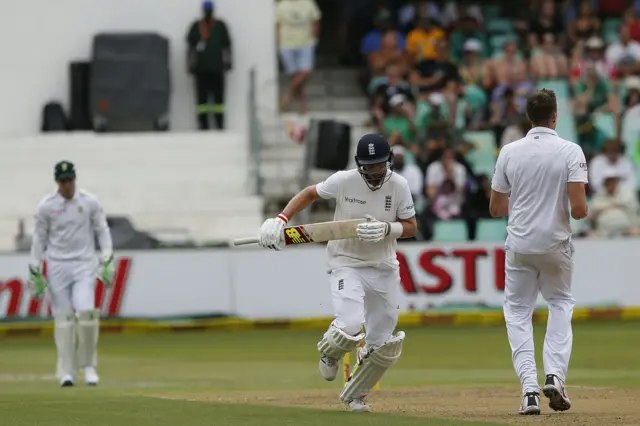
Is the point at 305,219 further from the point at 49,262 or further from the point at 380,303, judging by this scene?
the point at 380,303

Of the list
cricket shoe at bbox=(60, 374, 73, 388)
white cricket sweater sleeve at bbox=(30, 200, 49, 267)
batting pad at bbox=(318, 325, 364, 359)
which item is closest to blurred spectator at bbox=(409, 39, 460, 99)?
white cricket sweater sleeve at bbox=(30, 200, 49, 267)

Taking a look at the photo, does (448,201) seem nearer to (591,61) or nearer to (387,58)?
(387,58)

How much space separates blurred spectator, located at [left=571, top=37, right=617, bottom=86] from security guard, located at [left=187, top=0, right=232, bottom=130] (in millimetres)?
4924

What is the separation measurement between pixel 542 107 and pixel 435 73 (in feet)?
45.1

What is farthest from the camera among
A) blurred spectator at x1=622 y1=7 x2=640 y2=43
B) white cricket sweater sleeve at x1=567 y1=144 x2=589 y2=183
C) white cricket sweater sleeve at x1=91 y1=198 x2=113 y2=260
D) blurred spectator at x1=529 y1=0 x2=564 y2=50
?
blurred spectator at x1=622 y1=7 x2=640 y2=43

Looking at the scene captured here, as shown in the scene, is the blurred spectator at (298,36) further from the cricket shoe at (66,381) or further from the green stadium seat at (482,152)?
the cricket shoe at (66,381)

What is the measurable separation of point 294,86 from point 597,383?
1179cm

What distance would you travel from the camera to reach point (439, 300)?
1961cm

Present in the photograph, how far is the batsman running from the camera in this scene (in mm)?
10188

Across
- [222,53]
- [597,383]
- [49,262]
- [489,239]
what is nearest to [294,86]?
[222,53]

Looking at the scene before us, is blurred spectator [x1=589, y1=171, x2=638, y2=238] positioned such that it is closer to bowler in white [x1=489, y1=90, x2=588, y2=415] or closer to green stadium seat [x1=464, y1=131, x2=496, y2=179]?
green stadium seat [x1=464, y1=131, x2=496, y2=179]

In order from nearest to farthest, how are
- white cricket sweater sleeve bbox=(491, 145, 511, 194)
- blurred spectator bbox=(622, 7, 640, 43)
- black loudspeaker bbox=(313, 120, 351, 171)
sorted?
white cricket sweater sleeve bbox=(491, 145, 511, 194) < black loudspeaker bbox=(313, 120, 351, 171) < blurred spectator bbox=(622, 7, 640, 43)

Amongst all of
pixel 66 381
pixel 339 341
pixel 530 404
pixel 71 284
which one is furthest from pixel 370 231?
pixel 71 284

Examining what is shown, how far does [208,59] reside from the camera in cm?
2359
